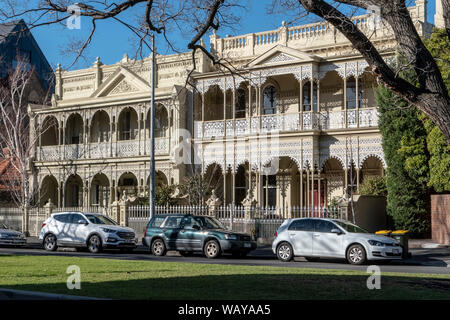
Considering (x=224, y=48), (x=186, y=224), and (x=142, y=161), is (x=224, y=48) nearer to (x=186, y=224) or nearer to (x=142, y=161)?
(x=142, y=161)

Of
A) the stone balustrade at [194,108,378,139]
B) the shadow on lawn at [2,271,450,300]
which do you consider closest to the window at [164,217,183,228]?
the stone balustrade at [194,108,378,139]

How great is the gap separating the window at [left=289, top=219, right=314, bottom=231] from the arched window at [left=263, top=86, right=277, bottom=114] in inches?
579

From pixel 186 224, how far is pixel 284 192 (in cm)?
1233

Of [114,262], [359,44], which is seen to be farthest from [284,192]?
[359,44]

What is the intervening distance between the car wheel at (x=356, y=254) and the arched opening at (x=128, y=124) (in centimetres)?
2248

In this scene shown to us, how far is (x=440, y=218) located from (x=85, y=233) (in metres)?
13.4

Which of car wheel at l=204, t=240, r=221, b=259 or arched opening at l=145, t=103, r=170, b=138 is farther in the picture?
arched opening at l=145, t=103, r=170, b=138

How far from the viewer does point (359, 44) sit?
36.9 feet

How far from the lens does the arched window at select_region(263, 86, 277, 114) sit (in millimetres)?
34781

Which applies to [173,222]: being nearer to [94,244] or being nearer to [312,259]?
[94,244]

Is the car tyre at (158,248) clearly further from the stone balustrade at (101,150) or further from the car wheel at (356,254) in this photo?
the stone balustrade at (101,150)

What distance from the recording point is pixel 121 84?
38.5 meters

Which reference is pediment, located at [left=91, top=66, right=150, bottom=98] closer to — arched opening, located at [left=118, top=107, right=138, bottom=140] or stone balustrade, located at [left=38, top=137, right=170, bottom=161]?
arched opening, located at [left=118, top=107, right=138, bottom=140]

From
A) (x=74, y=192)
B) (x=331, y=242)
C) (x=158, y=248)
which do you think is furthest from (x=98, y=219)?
(x=74, y=192)
